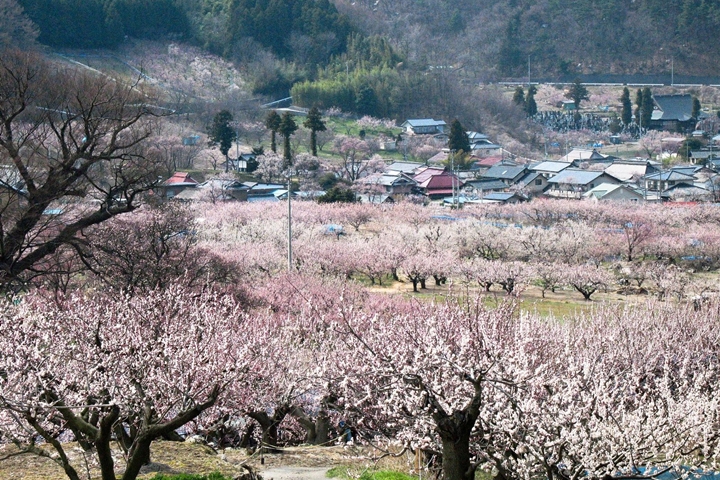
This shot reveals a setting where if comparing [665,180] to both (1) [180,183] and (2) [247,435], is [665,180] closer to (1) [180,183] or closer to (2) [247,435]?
(1) [180,183]

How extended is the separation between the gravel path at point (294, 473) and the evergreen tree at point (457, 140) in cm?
4841

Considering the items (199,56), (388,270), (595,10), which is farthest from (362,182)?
(595,10)

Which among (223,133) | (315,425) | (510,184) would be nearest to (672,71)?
(510,184)

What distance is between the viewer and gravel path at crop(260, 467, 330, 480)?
9547mm

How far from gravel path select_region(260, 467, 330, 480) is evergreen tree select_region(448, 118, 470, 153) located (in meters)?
48.4

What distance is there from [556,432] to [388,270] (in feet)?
71.7

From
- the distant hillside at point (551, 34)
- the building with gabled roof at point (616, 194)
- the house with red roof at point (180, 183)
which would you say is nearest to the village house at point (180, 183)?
the house with red roof at point (180, 183)

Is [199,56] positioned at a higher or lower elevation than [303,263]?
higher

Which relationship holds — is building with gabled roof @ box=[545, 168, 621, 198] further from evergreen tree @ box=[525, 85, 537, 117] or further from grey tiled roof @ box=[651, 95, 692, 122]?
grey tiled roof @ box=[651, 95, 692, 122]

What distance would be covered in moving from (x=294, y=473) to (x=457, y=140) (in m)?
49.7

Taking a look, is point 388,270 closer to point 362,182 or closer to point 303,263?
point 303,263

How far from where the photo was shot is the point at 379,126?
6375cm

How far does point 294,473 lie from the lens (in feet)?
32.0

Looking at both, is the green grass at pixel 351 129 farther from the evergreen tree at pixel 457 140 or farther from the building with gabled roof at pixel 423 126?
the evergreen tree at pixel 457 140
